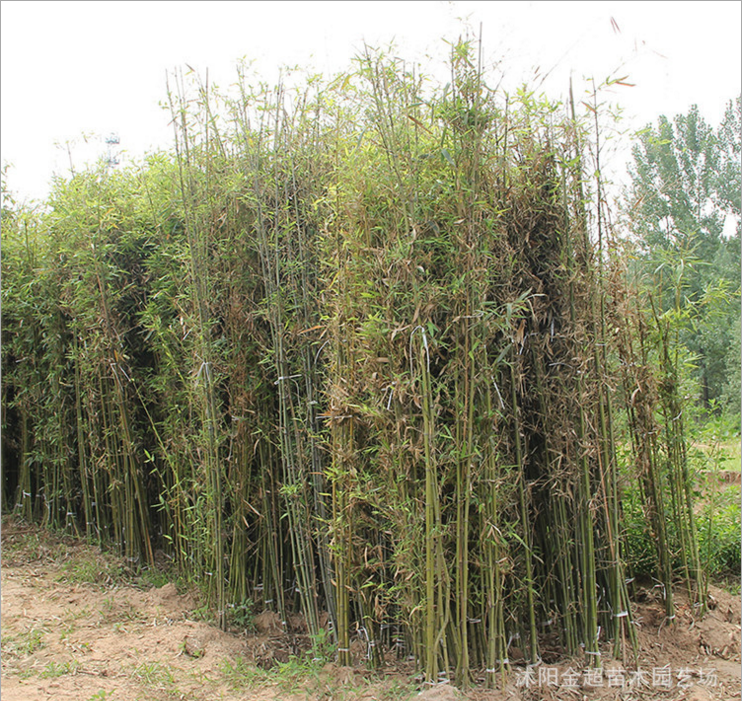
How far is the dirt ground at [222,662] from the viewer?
103 inches

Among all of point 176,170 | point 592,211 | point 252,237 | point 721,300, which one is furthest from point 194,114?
point 721,300

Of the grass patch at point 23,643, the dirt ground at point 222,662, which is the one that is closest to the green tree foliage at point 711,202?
the dirt ground at point 222,662

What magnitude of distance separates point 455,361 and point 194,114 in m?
2.08

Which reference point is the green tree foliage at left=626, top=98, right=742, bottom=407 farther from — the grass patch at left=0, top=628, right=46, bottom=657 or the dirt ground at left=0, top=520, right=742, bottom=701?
the grass patch at left=0, top=628, right=46, bottom=657

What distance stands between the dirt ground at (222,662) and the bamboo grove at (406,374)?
0.13 m

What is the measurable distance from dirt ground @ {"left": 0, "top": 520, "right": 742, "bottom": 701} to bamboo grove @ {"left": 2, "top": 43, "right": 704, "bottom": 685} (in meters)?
0.13

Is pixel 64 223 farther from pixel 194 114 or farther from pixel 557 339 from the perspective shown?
pixel 557 339

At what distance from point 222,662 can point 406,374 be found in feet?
5.52

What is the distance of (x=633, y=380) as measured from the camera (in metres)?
3.20
